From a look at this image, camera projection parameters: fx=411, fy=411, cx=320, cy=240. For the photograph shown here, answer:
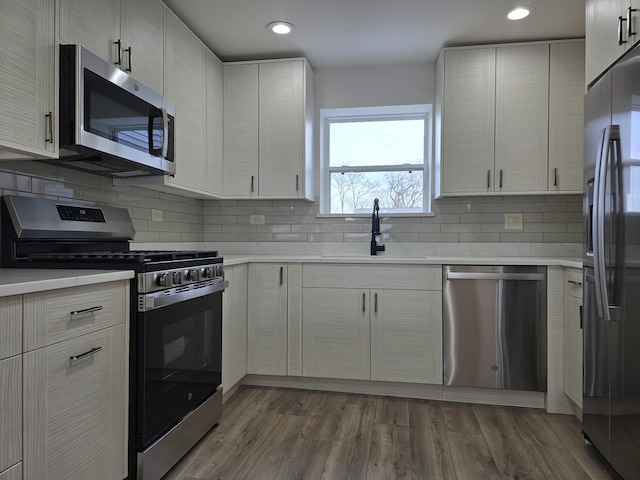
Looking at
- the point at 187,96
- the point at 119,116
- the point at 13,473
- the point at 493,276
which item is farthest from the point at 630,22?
the point at 13,473

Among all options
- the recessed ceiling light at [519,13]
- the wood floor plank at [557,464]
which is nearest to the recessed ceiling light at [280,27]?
the recessed ceiling light at [519,13]

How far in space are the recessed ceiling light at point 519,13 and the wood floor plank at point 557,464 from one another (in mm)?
2528

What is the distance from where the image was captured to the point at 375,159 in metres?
3.61

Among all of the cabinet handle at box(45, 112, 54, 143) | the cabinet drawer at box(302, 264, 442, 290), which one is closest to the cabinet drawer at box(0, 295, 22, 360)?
the cabinet handle at box(45, 112, 54, 143)

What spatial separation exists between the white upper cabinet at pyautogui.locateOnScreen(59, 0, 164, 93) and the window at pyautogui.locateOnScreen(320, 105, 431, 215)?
5.05 feet

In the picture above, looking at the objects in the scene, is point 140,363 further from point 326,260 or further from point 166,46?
point 166,46

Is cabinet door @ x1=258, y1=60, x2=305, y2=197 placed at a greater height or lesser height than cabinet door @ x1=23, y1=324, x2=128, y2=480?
greater

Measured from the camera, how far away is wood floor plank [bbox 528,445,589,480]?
184cm

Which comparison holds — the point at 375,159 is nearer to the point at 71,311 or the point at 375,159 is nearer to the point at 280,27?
the point at 280,27

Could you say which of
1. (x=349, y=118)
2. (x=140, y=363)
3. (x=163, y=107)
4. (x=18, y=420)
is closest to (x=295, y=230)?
(x=349, y=118)

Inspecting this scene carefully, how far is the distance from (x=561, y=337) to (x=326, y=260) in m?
1.57

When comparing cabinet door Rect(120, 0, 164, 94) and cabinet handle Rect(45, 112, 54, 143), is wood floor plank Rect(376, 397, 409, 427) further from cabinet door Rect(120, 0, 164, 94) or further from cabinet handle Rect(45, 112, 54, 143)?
cabinet door Rect(120, 0, 164, 94)

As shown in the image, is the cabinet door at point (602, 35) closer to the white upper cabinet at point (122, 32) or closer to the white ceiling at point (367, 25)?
the white ceiling at point (367, 25)

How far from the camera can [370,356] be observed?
9.27ft
